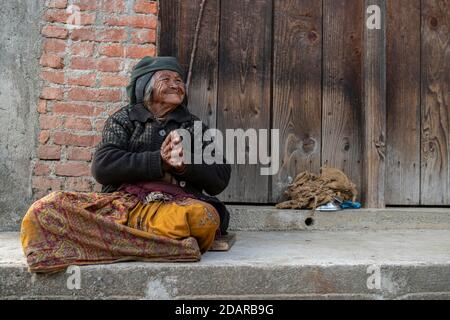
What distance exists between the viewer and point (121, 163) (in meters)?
2.49

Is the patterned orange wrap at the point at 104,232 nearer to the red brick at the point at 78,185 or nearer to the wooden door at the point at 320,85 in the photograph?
the red brick at the point at 78,185

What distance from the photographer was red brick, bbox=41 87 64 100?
3109 millimetres

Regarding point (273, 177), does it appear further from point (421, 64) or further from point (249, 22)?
point (421, 64)

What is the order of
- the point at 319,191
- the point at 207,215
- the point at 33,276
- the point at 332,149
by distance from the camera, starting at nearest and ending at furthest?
the point at 33,276 < the point at 207,215 < the point at 319,191 < the point at 332,149

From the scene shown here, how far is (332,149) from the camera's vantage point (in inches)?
141

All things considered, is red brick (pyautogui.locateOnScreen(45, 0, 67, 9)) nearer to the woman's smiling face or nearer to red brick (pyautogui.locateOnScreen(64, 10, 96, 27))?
red brick (pyautogui.locateOnScreen(64, 10, 96, 27))

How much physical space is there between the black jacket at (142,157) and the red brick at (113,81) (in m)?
0.44

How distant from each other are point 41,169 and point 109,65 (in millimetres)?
777

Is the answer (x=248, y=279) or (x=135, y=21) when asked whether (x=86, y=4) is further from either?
(x=248, y=279)

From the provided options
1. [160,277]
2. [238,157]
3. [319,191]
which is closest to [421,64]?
[319,191]

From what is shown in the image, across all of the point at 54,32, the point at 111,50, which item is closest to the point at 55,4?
the point at 54,32

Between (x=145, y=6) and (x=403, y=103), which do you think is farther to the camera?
(x=403, y=103)

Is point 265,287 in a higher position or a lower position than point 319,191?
lower

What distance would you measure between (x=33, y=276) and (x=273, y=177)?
6.05ft
